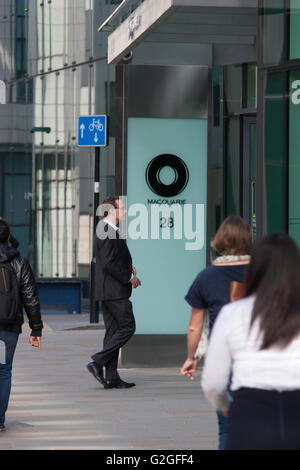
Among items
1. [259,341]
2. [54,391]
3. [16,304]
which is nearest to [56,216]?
[54,391]

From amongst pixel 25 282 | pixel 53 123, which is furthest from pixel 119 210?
pixel 53 123

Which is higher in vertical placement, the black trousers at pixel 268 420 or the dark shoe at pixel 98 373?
the black trousers at pixel 268 420

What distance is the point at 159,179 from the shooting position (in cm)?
1222

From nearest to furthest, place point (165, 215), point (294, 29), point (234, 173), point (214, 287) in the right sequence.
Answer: point (214, 287)
point (294, 29)
point (165, 215)
point (234, 173)

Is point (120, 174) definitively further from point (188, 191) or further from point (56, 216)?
point (56, 216)

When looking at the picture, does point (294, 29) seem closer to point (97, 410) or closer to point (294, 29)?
point (294, 29)

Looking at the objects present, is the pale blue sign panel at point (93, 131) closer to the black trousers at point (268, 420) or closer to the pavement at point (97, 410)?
the pavement at point (97, 410)

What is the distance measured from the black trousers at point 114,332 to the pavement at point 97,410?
25 centimetres

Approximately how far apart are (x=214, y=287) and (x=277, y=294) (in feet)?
7.09

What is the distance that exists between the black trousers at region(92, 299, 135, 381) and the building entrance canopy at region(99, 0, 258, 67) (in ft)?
8.90

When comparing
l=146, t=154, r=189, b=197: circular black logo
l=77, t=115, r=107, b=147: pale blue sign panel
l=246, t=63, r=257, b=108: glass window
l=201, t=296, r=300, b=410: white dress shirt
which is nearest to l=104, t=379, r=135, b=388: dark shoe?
l=146, t=154, r=189, b=197: circular black logo

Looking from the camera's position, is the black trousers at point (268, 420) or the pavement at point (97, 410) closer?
the black trousers at point (268, 420)

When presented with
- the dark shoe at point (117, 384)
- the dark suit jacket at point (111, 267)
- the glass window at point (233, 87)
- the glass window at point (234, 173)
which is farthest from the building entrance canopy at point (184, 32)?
the dark shoe at point (117, 384)

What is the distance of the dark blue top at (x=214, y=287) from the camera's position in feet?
19.6
